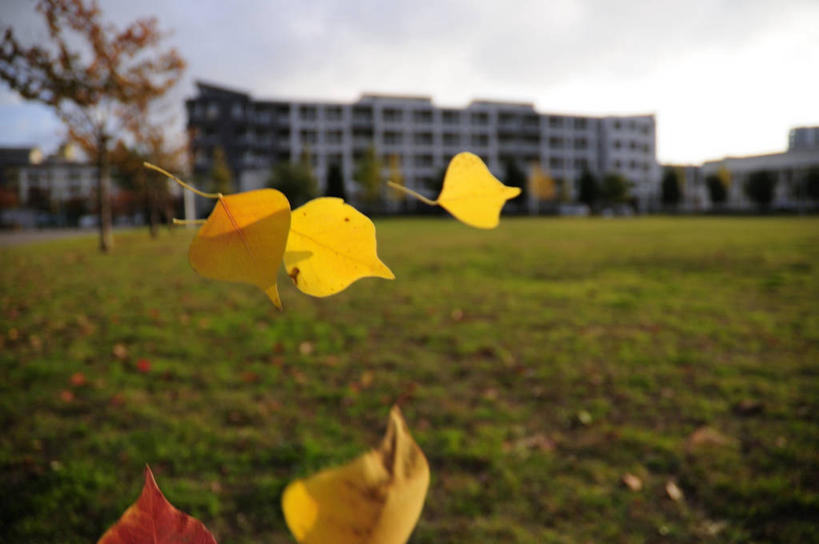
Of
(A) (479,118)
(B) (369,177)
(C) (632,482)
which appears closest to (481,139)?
(A) (479,118)

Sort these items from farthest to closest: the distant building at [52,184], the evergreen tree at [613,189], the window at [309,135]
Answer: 1. the distant building at [52,184]
2. the window at [309,135]
3. the evergreen tree at [613,189]

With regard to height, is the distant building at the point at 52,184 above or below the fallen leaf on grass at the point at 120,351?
above

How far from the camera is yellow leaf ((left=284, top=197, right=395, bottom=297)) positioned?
188 mm

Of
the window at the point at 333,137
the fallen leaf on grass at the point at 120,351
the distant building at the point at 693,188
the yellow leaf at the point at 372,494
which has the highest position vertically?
the window at the point at 333,137

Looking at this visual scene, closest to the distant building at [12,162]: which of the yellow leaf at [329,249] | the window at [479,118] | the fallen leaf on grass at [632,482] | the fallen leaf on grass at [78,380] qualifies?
Result: the window at [479,118]

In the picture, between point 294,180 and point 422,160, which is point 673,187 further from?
point 294,180

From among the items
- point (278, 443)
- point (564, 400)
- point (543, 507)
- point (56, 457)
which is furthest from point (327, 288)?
point (564, 400)

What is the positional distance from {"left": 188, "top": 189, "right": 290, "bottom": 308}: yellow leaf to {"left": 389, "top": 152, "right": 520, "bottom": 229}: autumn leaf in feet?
0.18

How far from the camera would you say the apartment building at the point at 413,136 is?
32.5 metres

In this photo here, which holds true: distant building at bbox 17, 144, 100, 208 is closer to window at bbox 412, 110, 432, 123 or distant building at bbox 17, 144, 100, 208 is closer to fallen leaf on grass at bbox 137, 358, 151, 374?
window at bbox 412, 110, 432, 123

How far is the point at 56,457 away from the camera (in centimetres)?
185

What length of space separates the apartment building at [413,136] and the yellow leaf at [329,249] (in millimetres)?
30494

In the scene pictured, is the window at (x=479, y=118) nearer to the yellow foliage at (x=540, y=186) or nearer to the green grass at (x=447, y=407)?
the yellow foliage at (x=540, y=186)

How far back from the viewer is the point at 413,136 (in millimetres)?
36156
